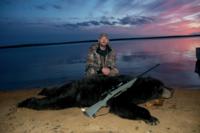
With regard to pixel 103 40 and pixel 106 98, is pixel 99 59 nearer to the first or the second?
pixel 103 40

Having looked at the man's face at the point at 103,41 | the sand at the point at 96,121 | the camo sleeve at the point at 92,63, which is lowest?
the sand at the point at 96,121

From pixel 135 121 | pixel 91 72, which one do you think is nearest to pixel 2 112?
pixel 91 72

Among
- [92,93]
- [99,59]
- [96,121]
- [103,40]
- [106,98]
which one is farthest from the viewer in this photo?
[99,59]

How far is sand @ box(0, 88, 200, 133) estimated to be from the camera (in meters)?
3.93

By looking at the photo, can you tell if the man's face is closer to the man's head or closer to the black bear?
the man's head

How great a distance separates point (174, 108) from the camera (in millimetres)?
4855

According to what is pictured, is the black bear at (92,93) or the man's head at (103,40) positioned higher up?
the man's head at (103,40)

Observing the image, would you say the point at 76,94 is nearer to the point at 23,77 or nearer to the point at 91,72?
the point at 91,72

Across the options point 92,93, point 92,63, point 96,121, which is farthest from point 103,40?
point 96,121

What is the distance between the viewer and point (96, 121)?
4.29 metres

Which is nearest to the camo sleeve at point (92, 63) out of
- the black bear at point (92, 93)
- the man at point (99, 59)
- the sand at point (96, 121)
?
the man at point (99, 59)

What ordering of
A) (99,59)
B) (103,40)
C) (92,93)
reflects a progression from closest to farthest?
1. (92,93)
2. (103,40)
3. (99,59)

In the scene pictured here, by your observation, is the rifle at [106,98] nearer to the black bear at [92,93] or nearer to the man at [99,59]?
the black bear at [92,93]

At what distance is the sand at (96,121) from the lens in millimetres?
3930
